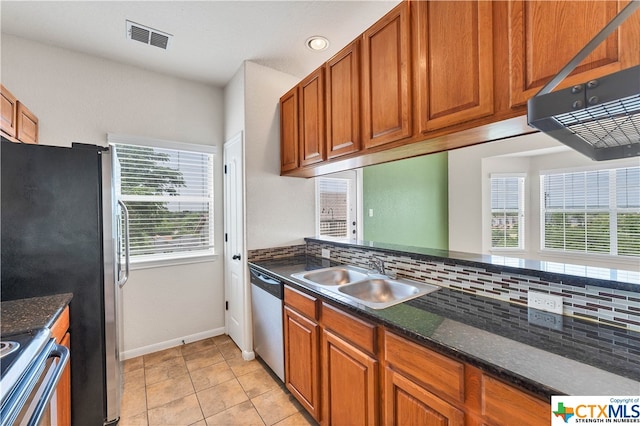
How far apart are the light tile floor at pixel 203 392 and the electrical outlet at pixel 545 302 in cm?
153

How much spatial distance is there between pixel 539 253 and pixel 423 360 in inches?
198

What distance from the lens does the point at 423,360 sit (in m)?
1.06

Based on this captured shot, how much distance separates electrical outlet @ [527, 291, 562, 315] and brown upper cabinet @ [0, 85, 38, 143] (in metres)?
3.16

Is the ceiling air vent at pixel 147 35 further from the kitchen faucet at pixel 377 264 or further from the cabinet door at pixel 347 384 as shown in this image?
the cabinet door at pixel 347 384

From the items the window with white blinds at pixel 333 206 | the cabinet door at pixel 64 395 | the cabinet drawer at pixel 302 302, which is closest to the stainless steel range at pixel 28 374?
the cabinet door at pixel 64 395

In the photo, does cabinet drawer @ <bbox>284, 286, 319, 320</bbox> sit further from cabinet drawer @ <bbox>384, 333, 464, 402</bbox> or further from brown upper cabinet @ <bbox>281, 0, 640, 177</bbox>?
brown upper cabinet @ <bbox>281, 0, 640, 177</bbox>

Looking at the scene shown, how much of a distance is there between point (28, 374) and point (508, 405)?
63.7 inches

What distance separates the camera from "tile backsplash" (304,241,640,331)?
3.38 feet

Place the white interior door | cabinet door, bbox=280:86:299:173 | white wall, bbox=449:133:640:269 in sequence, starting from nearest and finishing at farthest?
1. cabinet door, bbox=280:86:299:173
2. the white interior door
3. white wall, bbox=449:133:640:269

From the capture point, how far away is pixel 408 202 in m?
4.59

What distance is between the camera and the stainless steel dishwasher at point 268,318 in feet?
6.77

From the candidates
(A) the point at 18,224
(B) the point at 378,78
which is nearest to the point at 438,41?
(B) the point at 378,78

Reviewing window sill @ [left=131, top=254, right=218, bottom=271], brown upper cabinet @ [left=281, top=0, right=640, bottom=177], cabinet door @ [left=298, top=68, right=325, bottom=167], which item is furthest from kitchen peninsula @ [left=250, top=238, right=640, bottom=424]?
window sill @ [left=131, top=254, right=218, bottom=271]

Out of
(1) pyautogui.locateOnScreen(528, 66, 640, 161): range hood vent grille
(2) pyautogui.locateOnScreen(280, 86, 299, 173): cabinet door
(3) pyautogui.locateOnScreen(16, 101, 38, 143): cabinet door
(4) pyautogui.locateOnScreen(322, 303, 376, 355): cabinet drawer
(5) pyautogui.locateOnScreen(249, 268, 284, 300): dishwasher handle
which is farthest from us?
(2) pyautogui.locateOnScreen(280, 86, 299, 173): cabinet door
